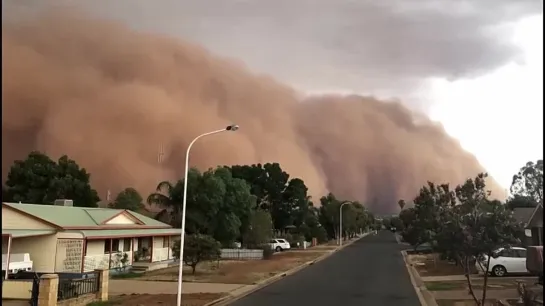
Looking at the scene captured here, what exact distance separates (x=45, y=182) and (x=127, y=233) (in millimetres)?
33573

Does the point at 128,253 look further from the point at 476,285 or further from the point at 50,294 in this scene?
the point at 476,285

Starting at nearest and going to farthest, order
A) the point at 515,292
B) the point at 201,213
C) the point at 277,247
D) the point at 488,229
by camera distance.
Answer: the point at 488,229, the point at 515,292, the point at 201,213, the point at 277,247

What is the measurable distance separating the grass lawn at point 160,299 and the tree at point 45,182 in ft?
143

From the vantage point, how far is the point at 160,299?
19281mm

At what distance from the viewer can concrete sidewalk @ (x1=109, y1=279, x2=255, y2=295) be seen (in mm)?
22000

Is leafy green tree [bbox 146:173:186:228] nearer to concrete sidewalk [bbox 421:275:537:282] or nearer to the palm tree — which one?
the palm tree

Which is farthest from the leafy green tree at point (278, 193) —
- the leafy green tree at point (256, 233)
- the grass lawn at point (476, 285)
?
the grass lawn at point (476, 285)

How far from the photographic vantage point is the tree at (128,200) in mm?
68062

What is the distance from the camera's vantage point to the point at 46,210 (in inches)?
1209

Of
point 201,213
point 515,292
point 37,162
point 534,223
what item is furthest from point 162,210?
point 515,292

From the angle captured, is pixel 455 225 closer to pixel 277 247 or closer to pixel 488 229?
pixel 488 229

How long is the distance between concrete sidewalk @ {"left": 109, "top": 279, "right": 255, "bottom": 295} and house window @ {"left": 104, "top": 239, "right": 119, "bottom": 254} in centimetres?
541

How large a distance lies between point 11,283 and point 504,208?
1668cm

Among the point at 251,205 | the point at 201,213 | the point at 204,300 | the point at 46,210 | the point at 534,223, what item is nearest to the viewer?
the point at 204,300
